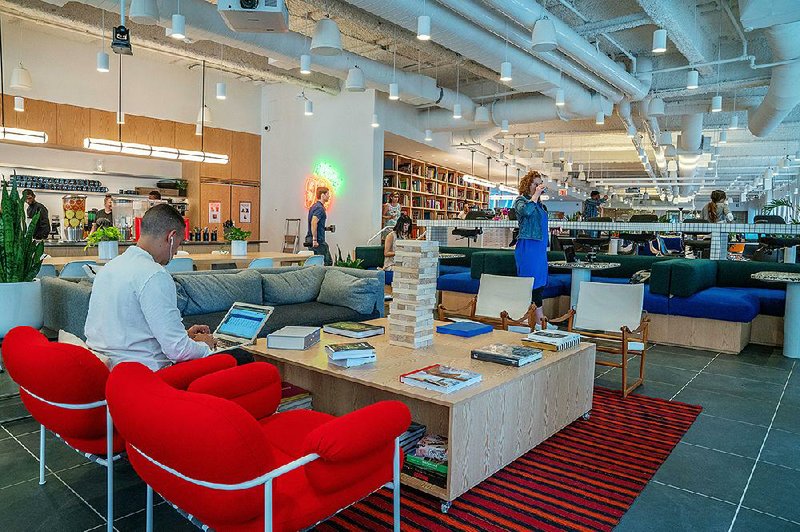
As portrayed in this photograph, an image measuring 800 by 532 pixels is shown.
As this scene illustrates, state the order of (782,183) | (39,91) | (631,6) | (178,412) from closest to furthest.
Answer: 1. (178,412)
2. (631,6)
3. (39,91)
4. (782,183)

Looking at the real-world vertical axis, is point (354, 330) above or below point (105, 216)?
below

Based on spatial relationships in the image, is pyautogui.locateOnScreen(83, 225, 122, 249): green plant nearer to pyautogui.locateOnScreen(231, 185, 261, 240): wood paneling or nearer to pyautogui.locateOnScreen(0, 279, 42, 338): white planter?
pyautogui.locateOnScreen(0, 279, 42, 338): white planter

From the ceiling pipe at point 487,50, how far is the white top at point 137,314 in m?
3.93

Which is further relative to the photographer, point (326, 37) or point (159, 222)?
point (326, 37)

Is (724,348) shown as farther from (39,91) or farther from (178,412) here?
(39,91)

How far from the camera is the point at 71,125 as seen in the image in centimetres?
933

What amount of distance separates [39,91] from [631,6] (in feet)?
29.6

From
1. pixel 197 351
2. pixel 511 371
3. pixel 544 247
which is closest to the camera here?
pixel 197 351

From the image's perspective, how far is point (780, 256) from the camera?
10.9 meters

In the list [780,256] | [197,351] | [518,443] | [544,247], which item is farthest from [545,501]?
[780,256]

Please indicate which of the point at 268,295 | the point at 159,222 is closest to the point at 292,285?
the point at 268,295

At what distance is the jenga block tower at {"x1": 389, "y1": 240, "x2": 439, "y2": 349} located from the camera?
3230 millimetres

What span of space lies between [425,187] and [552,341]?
10.8 meters

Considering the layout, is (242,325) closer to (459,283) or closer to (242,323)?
(242,323)
